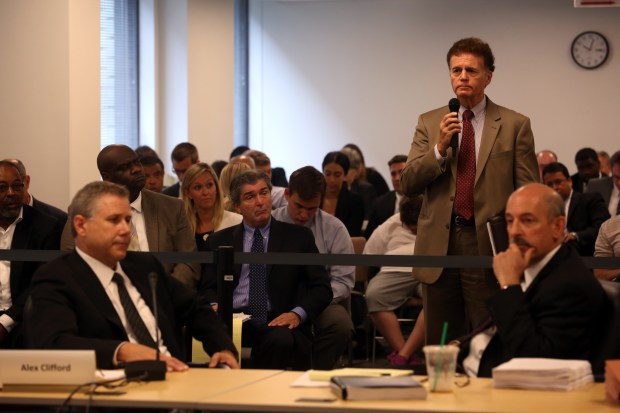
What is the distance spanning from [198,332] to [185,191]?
2773 millimetres

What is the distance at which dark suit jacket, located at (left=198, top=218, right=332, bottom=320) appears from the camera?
5.32m

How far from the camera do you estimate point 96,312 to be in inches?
143

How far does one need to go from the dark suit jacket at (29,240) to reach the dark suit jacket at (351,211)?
3.21m

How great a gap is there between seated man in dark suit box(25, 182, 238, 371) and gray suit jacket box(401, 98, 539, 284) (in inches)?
41.0

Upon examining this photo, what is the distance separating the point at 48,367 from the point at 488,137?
7.10 ft

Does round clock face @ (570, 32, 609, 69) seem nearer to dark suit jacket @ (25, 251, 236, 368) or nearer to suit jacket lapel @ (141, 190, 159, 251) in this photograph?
suit jacket lapel @ (141, 190, 159, 251)

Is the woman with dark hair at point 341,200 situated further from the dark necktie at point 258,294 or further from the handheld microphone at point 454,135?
the handheld microphone at point 454,135

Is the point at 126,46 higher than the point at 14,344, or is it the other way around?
the point at 126,46

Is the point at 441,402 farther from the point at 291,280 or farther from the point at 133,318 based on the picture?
the point at 291,280

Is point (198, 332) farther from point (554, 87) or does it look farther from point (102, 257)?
point (554, 87)

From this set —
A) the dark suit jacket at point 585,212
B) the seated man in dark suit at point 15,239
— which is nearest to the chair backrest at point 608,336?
the seated man in dark suit at point 15,239

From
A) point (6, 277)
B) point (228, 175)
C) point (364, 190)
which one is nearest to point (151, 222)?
point (6, 277)

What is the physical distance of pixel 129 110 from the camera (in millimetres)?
11500

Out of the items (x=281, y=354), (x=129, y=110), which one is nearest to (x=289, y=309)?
(x=281, y=354)
